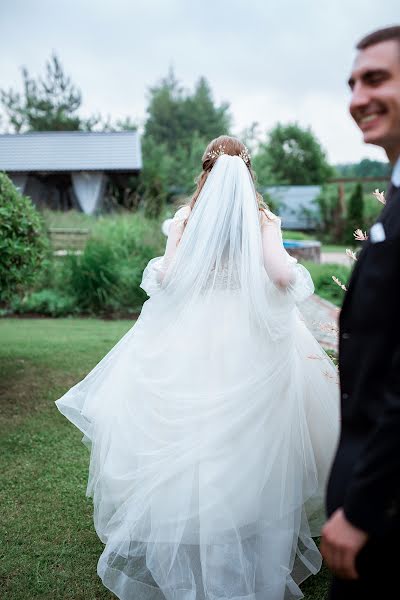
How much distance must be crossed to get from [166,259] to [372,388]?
1978mm

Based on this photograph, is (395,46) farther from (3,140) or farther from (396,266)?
(3,140)

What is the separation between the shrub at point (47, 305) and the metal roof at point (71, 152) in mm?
15870

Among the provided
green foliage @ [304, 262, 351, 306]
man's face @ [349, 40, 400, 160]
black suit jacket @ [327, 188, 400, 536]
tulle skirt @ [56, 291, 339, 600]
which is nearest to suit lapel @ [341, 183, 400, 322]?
black suit jacket @ [327, 188, 400, 536]

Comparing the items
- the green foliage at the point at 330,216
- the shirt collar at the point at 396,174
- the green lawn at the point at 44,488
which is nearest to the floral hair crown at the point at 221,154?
the shirt collar at the point at 396,174

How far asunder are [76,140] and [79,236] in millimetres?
17249

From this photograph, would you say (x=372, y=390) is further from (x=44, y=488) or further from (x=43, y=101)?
(x=43, y=101)

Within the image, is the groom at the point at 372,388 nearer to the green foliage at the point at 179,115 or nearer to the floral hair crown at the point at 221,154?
the floral hair crown at the point at 221,154

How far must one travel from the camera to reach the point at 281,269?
9.71 ft

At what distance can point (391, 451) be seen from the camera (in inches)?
46.6

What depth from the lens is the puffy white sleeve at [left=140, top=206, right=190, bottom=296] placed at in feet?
10.4

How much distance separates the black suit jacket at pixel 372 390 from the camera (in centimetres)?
121

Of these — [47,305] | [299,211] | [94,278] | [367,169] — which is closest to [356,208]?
[299,211]

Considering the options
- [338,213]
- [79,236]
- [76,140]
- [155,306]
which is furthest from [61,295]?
[338,213]

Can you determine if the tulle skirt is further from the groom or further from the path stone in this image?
the path stone
